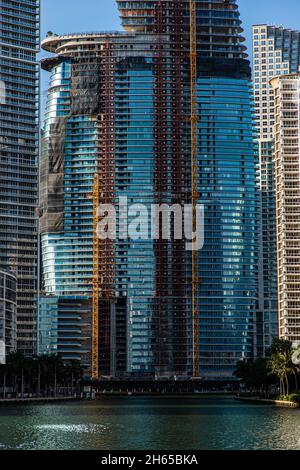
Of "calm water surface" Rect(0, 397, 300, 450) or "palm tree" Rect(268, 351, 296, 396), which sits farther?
"palm tree" Rect(268, 351, 296, 396)

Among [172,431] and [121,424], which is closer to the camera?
[172,431]

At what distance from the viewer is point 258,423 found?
117 m

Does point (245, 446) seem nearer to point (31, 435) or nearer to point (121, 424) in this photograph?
point (31, 435)

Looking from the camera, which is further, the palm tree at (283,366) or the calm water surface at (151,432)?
the palm tree at (283,366)

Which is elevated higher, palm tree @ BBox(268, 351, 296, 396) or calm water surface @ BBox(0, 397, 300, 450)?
palm tree @ BBox(268, 351, 296, 396)

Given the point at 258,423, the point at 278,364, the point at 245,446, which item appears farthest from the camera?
the point at 278,364

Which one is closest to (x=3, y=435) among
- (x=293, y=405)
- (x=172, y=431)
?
(x=172, y=431)

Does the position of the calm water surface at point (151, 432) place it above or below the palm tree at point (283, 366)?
below

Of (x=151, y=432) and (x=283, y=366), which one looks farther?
(x=283, y=366)

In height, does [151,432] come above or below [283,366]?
below
